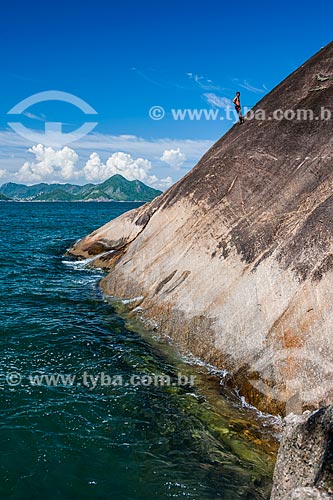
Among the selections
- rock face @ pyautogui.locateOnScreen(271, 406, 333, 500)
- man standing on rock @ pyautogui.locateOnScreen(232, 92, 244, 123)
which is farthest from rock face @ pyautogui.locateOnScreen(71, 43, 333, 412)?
rock face @ pyautogui.locateOnScreen(271, 406, 333, 500)

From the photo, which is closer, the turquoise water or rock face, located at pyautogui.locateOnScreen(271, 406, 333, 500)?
rock face, located at pyautogui.locateOnScreen(271, 406, 333, 500)

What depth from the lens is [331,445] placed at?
6387mm

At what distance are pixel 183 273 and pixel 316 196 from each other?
659 cm

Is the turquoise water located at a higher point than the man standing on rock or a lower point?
lower

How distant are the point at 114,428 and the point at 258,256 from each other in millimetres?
8112

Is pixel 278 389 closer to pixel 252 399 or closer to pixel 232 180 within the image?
pixel 252 399

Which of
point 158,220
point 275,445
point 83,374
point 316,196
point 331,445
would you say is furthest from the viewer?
point 158,220

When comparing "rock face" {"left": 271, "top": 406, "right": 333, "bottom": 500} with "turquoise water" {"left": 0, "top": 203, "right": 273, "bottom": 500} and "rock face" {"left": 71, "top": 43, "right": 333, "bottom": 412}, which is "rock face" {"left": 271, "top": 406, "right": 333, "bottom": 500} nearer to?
"turquoise water" {"left": 0, "top": 203, "right": 273, "bottom": 500}

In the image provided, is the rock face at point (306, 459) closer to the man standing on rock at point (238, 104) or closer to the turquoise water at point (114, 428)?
the turquoise water at point (114, 428)

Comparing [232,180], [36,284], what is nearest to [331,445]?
[232,180]

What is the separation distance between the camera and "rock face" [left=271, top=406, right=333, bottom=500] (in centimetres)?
622

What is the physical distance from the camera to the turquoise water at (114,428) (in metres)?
9.11

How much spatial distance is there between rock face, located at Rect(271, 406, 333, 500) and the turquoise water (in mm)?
2247

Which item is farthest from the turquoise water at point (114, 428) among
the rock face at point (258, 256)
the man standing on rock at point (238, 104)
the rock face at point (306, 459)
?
the man standing on rock at point (238, 104)
